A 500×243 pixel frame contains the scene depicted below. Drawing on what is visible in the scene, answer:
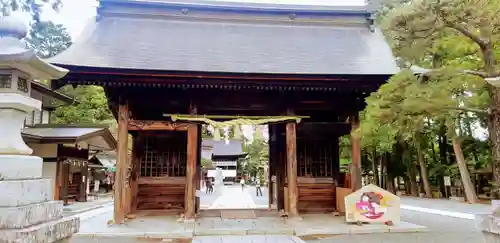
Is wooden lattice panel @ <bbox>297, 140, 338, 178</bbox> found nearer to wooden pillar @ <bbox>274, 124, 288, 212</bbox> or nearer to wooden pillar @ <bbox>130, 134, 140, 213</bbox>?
wooden pillar @ <bbox>274, 124, 288, 212</bbox>

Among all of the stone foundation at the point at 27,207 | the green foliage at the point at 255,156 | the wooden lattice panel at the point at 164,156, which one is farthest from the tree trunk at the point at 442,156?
the stone foundation at the point at 27,207

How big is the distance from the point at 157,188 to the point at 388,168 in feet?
68.8

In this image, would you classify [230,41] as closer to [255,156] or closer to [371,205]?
[371,205]

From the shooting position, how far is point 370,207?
881cm

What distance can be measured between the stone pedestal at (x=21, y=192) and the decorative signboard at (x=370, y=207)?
6.61 meters

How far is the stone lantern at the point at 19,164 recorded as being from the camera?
312 cm

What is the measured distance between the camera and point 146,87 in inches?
366

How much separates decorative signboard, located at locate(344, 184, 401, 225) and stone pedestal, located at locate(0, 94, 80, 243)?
260 inches

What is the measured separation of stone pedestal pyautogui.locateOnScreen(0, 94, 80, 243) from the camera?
308 centimetres

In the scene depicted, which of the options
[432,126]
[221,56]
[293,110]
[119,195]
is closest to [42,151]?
[119,195]

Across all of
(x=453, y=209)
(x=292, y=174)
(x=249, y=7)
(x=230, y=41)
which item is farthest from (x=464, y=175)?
(x=230, y=41)

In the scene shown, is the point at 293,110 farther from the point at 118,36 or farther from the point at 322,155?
the point at 118,36

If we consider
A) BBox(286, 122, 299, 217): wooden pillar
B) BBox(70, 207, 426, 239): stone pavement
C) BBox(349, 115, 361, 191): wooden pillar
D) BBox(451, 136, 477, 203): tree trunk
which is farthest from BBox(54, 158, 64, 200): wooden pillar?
BBox(451, 136, 477, 203): tree trunk

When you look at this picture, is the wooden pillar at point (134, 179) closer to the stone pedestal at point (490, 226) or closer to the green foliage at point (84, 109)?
the stone pedestal at point (490, 226)
